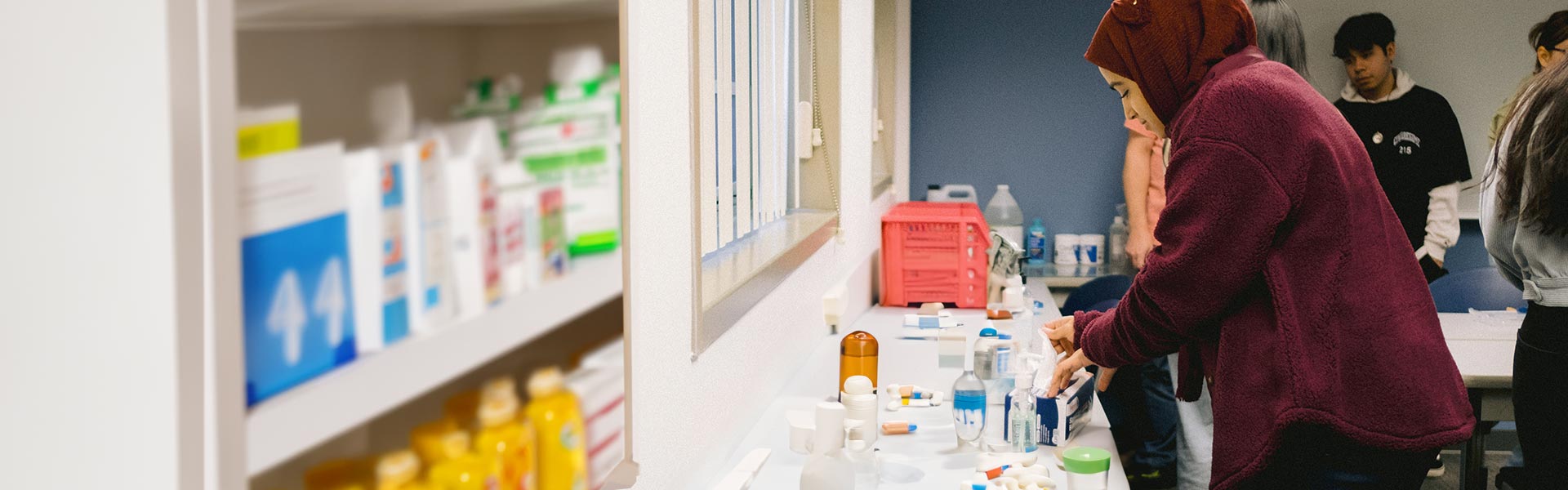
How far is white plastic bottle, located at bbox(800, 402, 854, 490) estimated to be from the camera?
161 cm

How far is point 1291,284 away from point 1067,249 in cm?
373

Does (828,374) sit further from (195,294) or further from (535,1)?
(195,294)

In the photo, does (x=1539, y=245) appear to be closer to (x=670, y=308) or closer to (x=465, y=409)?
(x=670, y=308)

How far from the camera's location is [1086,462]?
65.1 inches

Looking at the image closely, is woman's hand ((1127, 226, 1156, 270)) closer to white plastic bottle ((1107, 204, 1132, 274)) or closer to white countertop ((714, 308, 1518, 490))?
white plastic bottle ((1107, 204, 1132, 274))

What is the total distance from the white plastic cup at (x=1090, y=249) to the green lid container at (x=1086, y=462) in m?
3.77

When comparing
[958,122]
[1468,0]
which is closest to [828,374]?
[958,122]

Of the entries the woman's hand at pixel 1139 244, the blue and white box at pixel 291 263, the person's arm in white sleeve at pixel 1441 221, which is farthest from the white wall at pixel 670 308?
the person's arm in white sleeve at pixel 1441 221

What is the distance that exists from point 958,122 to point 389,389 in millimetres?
4987

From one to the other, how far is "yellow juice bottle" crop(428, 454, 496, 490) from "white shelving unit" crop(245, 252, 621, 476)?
61 millimetres

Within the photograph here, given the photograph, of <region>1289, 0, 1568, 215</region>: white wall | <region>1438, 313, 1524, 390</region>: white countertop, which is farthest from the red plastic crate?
<region>1289, 0, 1568, 215</region>: white wall

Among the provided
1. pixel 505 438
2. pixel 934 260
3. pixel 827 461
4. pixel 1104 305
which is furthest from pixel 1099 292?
pixel 505 438

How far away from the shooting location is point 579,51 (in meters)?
1.01

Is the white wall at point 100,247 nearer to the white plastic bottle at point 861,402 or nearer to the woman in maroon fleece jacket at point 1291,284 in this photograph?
the white plastic bottle at point 861,402
